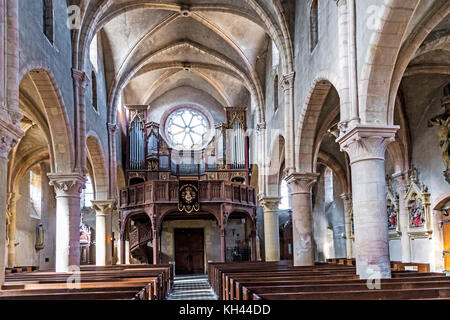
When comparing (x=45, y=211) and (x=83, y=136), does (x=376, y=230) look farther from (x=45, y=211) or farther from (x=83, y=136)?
(x=45, y=211)

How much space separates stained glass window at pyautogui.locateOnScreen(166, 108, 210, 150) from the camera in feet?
106

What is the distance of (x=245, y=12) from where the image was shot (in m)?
20.1

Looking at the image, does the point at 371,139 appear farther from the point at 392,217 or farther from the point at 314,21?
the point at 392,217

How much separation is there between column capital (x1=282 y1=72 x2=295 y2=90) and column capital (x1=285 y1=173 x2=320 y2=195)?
314cm

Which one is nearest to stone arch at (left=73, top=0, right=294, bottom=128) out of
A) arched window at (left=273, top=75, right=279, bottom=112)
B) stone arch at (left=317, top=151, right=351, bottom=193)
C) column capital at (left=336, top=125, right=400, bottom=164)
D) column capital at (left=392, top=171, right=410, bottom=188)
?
arched window at (left=273, top=75, right=279, bottom=112)

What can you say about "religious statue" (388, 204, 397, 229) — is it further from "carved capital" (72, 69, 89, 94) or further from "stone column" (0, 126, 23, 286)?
"stone column" (0, 126, 23, 286)

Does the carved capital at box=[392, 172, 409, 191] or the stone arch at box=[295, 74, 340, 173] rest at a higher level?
the stone arch at box=[295, 74, 340, 173]

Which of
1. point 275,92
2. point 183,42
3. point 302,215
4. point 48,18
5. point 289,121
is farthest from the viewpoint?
point 183,42

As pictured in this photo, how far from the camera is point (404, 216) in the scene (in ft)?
62.2

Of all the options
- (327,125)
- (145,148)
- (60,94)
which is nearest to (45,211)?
(145,148)

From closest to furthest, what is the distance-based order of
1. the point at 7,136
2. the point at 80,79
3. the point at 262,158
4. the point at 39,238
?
1. the point at 7,136
2. the point at 80,79
3. the point at 262,158
4. the point at 39,238

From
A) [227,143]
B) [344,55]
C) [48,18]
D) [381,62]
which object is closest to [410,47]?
[381,62]

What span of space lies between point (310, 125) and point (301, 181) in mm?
1870
